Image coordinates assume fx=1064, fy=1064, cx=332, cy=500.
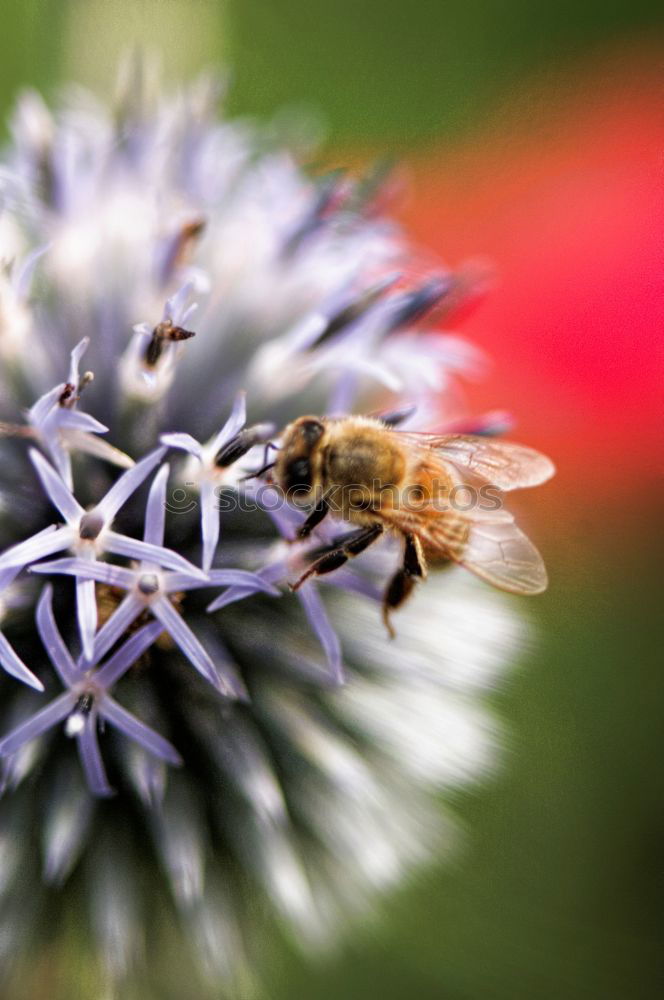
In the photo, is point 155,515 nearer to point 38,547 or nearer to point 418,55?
point 38,547

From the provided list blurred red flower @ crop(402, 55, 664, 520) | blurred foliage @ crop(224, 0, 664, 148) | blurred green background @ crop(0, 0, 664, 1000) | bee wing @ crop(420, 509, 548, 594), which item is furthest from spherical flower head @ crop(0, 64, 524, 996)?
blurred foliage @ crop(224, 0, 664, 148)

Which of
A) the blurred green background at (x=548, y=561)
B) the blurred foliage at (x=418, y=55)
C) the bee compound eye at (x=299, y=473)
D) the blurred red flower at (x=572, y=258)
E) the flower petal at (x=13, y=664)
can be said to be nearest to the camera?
the flower petal at (x=13, y=664)

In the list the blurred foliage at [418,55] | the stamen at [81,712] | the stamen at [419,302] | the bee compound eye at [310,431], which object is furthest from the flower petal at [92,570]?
the blurred foliage at [418,55]

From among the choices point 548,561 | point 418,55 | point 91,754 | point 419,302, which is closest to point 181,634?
point 91,754

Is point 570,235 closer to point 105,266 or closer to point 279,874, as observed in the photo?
point 105,266

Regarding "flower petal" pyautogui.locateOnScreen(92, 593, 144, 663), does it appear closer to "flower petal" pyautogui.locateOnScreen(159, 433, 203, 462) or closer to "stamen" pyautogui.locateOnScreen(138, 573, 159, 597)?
"stamen" pyautogui.locateOnScreen(138, 573, 159, 597)

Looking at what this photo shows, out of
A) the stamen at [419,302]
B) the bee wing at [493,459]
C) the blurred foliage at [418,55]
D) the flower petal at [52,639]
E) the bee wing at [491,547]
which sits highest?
the blurred foliage at [418,55]

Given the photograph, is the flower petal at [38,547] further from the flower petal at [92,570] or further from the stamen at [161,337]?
the stamen at [161,337]

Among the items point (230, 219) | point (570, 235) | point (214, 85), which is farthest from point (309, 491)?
point (570, 235)

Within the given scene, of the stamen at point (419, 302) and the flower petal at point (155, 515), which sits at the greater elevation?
the stamen at point (419, 302)
